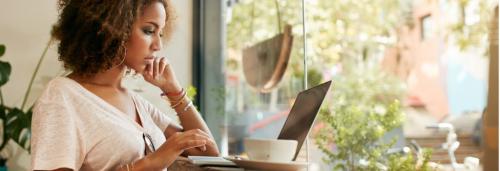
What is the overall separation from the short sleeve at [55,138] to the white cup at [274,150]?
0.38 meters

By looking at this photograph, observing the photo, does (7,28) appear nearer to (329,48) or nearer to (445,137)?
(329,48)

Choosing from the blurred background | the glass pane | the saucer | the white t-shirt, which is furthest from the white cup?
the glass pane

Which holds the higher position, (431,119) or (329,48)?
(329,48)

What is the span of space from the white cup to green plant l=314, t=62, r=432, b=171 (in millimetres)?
1081

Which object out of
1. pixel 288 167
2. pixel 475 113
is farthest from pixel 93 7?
pixel 475 113

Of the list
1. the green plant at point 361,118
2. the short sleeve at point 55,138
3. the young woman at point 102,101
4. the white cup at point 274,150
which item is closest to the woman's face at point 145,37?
the young woman at point 102,101

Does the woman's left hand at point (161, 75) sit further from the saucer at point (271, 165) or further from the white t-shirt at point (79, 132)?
the saucer at point (271, 165)

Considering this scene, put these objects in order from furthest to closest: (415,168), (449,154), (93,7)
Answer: (415,168) → (449,154) → (93,7)

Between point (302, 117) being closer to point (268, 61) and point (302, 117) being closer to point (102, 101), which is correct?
point (102, 101)

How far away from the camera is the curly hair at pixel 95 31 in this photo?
1324mm

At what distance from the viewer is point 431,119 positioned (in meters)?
2.10

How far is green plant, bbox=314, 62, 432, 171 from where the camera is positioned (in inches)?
89.0

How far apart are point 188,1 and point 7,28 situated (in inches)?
38.7

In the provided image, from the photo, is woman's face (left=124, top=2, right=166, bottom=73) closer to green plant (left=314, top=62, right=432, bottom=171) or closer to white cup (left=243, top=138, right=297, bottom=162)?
white cup (left=243, top=138, right=297, bottom=162)
